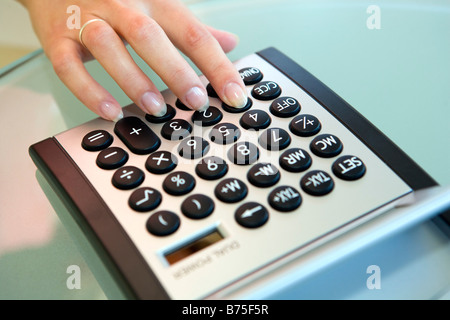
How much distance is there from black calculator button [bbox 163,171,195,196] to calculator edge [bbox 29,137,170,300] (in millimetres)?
35

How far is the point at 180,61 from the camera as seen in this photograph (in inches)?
14.0

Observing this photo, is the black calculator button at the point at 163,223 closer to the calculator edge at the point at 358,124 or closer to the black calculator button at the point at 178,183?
the black calculator button at the point at 178,183

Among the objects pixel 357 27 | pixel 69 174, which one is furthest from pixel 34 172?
pixel 357 27

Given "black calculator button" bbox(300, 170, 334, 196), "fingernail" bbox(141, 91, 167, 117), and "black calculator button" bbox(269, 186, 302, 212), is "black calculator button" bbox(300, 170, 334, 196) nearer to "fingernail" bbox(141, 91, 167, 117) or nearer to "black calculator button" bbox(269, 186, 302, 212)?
"black calculator button" bbox(269, 186, 302, 212)

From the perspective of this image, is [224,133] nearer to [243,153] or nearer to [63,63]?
[243,153]

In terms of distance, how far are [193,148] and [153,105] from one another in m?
0.05

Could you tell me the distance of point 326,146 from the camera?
0.30m

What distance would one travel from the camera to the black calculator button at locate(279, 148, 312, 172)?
29cm

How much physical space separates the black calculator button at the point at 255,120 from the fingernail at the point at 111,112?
84mm

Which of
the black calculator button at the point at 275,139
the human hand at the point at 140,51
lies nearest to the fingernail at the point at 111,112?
the human hand at the point at 140,51
